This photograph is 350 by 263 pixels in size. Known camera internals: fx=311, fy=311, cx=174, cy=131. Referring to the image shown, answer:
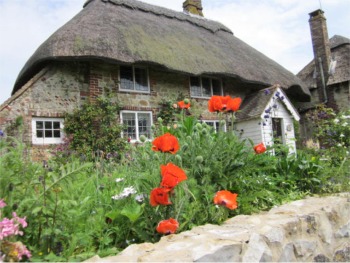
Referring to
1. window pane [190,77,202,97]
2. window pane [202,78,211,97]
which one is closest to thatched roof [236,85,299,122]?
window pane [202,78,211,97]

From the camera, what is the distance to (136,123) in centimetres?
938

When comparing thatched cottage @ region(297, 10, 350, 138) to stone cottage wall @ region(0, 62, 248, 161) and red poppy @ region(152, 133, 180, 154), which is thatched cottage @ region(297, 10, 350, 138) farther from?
red poppy @ region(152, 133, 180, 154)

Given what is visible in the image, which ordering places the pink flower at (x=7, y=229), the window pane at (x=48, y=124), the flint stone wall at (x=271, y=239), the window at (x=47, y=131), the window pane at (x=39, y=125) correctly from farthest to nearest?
the window pane at (x=48, y=124), the window pane at (x=39, y=125), the window at (x=47, y=131), the flint stone wall at (x=271, y=239), the pink flower at (x=7, y=229)

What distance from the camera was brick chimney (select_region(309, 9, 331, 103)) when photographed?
14586 mm

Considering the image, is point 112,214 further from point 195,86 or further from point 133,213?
point 195,86

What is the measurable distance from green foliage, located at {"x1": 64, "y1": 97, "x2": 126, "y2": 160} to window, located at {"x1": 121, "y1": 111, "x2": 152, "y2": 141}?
65cm

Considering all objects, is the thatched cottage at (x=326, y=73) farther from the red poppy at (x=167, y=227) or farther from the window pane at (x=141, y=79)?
the red poppy at (x=167, y=227)

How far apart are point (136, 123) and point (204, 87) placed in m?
3.35

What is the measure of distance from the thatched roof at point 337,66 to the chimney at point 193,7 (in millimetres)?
6527

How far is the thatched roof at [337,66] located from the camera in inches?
570

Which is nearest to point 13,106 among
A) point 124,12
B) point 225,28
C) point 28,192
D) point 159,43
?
point 159,43

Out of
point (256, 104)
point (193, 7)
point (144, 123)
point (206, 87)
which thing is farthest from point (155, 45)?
point (193, 7)

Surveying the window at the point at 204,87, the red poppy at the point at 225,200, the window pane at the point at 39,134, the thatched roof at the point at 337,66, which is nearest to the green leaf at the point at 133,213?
the red poppy at the point at 225,200

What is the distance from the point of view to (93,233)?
1.71 m
